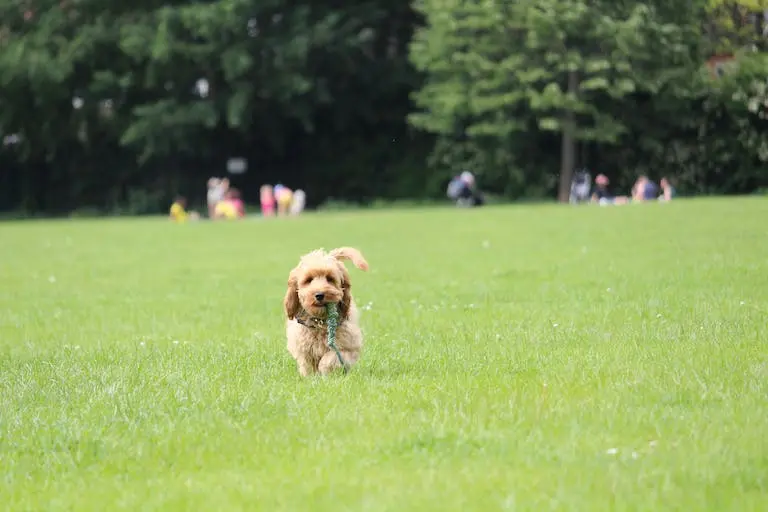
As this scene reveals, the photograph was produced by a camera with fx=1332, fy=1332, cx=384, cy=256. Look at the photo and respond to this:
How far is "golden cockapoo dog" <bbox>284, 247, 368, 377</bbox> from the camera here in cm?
833

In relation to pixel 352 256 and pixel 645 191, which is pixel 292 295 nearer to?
pixel 352 256

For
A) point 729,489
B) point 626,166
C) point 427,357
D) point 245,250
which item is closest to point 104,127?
point 626,166

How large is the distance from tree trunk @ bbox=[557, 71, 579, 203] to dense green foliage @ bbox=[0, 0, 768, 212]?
0.29 ft

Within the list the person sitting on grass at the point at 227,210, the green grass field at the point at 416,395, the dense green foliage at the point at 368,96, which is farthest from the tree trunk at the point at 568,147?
the green grass field at the point at 416,395

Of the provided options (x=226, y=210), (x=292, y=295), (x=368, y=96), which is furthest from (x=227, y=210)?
(x=292, y=295)

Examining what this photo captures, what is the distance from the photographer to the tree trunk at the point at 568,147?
154 feet

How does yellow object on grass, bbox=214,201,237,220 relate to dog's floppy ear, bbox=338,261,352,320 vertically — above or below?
below

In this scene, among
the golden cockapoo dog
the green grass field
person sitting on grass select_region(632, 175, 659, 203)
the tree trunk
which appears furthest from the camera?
the tree trunk

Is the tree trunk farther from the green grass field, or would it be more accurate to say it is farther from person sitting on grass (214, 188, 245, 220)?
the green grass field

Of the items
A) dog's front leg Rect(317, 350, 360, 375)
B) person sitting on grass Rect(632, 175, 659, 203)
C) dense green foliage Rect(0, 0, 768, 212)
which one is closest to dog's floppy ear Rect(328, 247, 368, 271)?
dog's front leg Rect(317, 350, 360, 375)

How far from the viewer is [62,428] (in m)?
7.14

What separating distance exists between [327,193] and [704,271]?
41.8 meters

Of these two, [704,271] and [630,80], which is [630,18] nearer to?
[630,80]

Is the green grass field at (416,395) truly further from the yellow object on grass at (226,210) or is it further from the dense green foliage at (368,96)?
the dense green foliage at (368,96)
